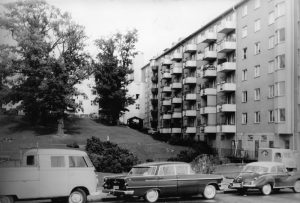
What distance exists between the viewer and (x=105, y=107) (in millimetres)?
72375

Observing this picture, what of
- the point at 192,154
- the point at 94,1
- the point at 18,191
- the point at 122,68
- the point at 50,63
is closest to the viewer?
the point at 18,191

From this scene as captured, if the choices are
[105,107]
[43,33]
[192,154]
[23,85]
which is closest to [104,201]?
[192,154]

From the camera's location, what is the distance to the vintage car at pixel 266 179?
75.8ft

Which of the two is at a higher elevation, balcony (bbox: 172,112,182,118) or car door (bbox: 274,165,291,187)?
balcony (bbox: 172,112,182,118)

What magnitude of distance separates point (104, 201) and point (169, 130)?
180ft

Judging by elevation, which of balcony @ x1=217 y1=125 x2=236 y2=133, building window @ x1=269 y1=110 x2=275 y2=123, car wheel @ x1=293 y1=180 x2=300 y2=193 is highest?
building window @ x1=269 y1=110 x2=275 y2=123

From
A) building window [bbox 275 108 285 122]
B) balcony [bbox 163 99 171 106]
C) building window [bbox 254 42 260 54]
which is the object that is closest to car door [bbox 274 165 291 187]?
building window [bbox 275 108 285 122]

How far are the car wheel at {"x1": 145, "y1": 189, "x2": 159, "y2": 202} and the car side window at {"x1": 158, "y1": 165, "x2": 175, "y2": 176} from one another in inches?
34.2

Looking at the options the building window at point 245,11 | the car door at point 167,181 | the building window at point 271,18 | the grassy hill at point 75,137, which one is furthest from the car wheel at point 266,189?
the building window at point 245,11

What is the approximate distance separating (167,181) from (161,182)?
33cm

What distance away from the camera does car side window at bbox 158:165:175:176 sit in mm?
20484

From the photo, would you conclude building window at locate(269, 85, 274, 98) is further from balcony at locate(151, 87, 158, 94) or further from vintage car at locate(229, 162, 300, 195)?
balcony at locate(151, 87, 158, 94)

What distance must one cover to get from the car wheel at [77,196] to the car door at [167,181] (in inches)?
138

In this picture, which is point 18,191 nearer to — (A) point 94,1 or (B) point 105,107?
(A) point 94,1
